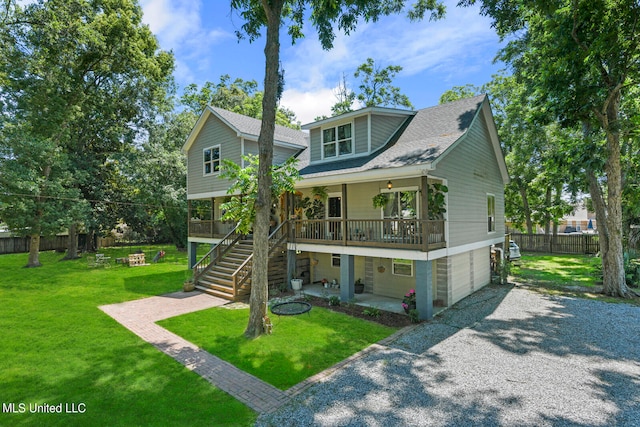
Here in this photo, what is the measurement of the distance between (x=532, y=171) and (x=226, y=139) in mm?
24582

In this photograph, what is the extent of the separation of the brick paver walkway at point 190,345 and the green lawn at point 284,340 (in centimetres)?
24

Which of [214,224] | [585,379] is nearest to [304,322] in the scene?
[585,379]

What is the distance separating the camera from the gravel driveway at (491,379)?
4.94 meters

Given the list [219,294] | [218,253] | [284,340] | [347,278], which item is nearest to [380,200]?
[347,278]

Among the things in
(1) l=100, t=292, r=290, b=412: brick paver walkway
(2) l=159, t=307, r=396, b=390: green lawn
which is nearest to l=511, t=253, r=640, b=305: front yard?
(2) l=159, t=307, r=396, b=390: green lawn

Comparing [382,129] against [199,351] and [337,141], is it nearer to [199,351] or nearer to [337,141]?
[337,141]

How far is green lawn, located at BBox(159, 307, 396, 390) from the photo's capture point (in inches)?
261

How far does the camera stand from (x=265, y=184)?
27.7ft

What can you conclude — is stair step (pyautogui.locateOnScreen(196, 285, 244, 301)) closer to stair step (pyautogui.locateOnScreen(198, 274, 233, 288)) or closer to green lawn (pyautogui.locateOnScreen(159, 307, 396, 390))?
stair step (pyautogui.locateOnScreen(198, 274, 233, 288))

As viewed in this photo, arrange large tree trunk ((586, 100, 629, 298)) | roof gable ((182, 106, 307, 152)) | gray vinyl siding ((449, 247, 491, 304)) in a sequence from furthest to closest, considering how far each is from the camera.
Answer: roof gable ((182, 106, 307, 152))
large tree trunk ((586, 100, 629, 298))
gray vinyl siding ((449, 247, 491, 304))

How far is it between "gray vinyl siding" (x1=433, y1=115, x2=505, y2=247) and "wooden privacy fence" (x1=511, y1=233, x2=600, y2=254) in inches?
518

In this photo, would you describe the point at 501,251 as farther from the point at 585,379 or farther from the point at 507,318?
the point at 585,379

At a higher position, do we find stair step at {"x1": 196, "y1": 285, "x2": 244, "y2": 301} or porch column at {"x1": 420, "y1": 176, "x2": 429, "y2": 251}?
porch column at {"x1": 420, "y1": 176, "x2": 429, "y2": 251}

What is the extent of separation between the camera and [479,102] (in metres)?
12.9
